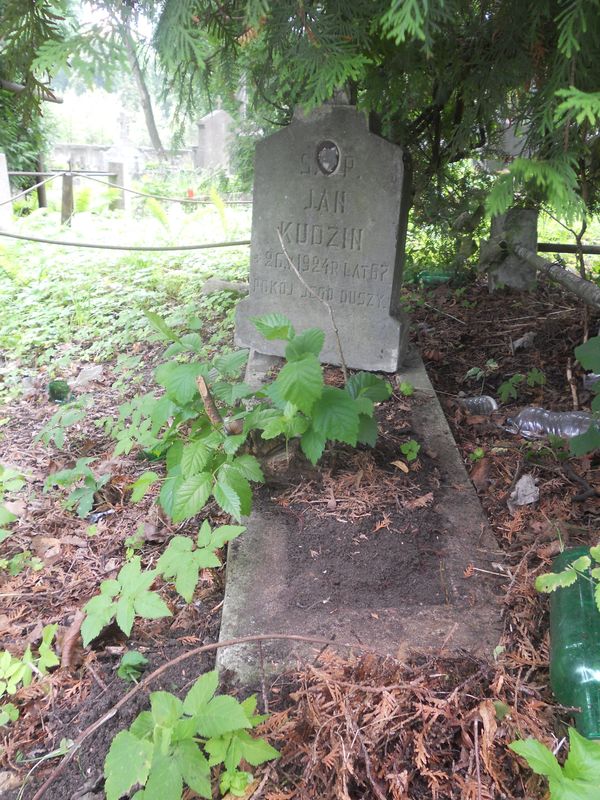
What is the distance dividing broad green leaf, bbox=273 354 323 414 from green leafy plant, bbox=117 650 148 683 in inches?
37.8

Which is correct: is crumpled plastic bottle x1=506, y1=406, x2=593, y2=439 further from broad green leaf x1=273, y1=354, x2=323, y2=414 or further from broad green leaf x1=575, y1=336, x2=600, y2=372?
broad green leaf x1=273, y1=354, x2=323, y2=414

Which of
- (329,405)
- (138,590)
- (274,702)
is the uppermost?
(329,405)

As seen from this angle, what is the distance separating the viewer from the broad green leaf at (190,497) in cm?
218

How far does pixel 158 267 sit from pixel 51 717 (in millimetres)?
5467

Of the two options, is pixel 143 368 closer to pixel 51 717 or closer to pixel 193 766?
pixel 51 717

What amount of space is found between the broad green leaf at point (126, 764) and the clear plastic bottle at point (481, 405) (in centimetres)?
267

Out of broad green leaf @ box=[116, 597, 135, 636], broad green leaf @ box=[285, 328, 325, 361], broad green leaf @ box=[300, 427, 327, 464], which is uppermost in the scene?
broad green leaf @ box=[285, 328, 325, 361]

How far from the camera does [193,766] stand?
138 centimetres

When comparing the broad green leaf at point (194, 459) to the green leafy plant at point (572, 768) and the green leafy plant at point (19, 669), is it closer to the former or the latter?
the green leafy plant at point (19, 669)

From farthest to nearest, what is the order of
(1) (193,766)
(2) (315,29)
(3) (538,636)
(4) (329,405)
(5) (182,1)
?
(4) (329,405) → (2) (315,29) → (5) (182,1) → (3) (538,636) → (1) (193,766)

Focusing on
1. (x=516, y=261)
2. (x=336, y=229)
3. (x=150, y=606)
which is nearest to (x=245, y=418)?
(x=150, y=606)

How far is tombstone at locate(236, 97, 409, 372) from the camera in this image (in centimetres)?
354

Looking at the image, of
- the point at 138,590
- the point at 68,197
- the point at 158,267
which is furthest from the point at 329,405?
the point at 68,197

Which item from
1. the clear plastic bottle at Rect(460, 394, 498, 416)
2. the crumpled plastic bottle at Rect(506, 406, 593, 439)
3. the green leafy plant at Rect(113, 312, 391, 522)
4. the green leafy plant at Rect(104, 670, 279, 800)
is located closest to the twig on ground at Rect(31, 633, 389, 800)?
the green leafy plant at Rect(104, 670, 279, 800)
